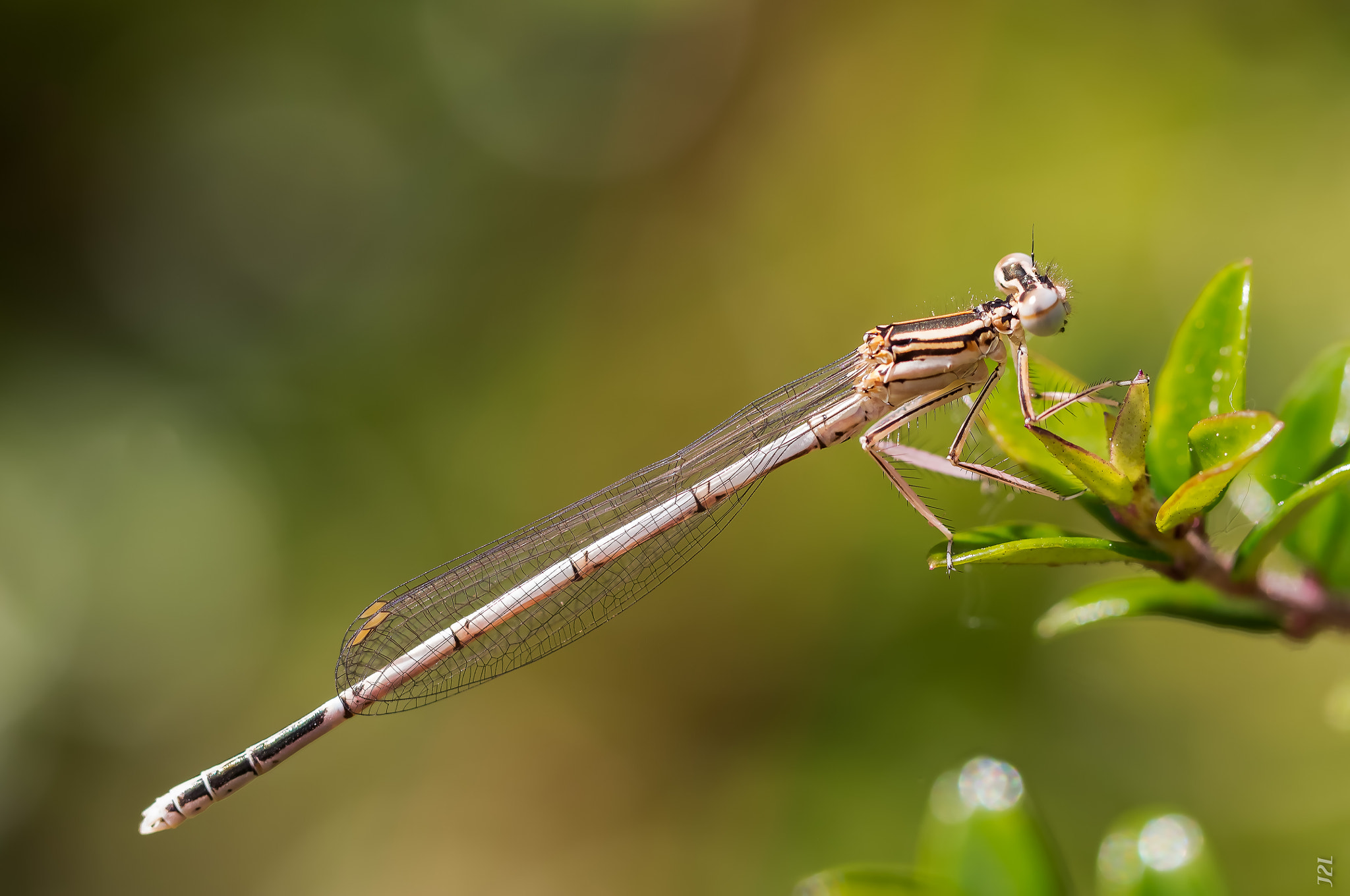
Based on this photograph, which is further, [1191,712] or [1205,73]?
[1205,73]

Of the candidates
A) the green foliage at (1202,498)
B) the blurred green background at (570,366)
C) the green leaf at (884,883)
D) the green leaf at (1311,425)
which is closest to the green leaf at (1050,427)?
the green foliage at (1202,498)

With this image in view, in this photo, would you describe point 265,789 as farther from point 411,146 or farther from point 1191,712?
point 1191,712

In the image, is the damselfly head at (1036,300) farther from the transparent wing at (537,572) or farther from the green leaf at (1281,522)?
the green leaf at (1281,522)

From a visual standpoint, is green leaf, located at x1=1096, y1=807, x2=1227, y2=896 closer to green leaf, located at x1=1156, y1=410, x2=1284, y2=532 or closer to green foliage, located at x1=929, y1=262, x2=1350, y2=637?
green foliage, located at x1=929, y1=262, x2=1350, y2=637

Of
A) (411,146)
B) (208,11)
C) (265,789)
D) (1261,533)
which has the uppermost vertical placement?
(208,11)

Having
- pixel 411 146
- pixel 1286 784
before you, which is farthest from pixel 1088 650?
pixel 411 146

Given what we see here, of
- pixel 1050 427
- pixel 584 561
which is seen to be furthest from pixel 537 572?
pixel 1050 427

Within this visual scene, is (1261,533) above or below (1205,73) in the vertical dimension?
below
